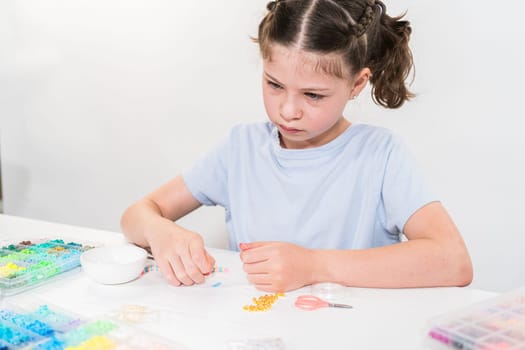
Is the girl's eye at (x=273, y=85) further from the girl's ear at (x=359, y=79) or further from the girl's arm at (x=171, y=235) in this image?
the girl's arm at (x=171, y=235)

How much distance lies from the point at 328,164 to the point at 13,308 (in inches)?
28.1

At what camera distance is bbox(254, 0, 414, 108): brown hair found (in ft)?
3.35

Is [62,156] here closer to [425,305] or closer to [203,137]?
[203,137]

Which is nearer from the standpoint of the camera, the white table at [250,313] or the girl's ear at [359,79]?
the white table at [250,313]

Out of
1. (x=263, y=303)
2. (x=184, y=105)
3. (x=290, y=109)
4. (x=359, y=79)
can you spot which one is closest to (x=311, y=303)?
(x=263, y=303)

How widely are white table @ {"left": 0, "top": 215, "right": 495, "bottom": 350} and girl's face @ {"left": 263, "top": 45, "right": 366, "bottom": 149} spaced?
1.02 feet

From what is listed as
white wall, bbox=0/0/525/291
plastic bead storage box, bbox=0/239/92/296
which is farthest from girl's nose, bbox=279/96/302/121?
white wall, bbox=0/0/525/291

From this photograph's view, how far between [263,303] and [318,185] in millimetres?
428

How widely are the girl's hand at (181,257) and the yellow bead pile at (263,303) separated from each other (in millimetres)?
124

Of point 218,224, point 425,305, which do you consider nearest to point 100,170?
point 218,224

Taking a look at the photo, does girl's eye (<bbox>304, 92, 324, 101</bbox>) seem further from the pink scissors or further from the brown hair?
the pink scissors

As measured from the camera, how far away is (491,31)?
1685mm

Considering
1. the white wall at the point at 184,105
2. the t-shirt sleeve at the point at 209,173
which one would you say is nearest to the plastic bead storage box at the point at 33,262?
the t-shirt sleeve at the point at 209,173

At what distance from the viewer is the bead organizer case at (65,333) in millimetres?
706
